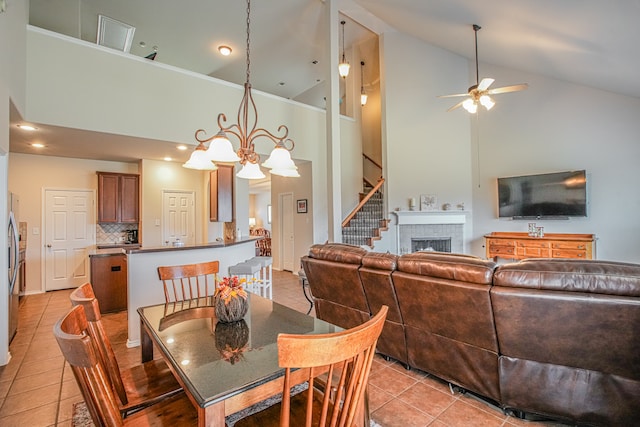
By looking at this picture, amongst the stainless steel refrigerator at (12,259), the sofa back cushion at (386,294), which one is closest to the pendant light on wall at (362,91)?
the sofa back cushion at (386,294)

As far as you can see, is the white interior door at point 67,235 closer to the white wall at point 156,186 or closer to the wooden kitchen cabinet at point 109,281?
the white wall at point 156,186

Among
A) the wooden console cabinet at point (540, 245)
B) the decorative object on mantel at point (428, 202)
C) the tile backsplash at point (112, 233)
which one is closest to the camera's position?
the wooden console cabinet at point (540, 245)

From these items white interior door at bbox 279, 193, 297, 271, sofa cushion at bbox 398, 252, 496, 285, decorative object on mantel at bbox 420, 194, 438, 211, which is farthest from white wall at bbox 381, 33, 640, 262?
sofa cushion at bbox 398, 252, 496, 285

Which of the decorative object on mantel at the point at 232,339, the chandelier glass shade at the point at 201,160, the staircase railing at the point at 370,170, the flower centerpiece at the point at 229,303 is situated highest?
the staircase railing at the point at 370,170

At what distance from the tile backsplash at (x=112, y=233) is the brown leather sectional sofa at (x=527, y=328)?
603 cm

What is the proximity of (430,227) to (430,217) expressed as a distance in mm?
229

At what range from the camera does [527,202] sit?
6.38 metres

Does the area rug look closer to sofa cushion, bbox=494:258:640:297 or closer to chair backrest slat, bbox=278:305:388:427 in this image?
chair backrest slat, bbox=278:305:388:427

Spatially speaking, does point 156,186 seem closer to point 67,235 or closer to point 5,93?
point 67,235

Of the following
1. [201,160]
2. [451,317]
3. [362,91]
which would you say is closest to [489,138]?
[362,91]

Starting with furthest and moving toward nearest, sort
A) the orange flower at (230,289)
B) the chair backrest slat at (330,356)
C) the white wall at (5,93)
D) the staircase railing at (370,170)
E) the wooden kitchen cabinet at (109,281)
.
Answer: the staircase railing at (370,170) → the wooden kitchen cabinet at (109,281) → the white wall at (5,93) → the orange flower at (230,289) → the chair backrest slat at (330,356)

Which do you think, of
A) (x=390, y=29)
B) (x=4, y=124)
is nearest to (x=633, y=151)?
(x=390, y=29)

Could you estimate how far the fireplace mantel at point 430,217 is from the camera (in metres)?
6.69

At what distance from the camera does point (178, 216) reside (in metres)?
6.61
